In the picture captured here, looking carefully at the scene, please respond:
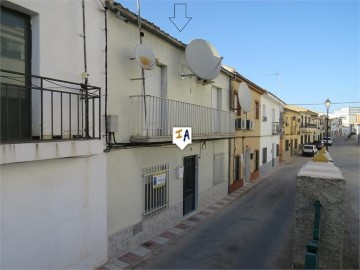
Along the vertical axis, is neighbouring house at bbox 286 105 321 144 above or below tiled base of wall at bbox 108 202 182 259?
above

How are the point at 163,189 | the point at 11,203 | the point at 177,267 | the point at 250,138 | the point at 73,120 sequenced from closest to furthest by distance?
the point at 11,203 < the point at 73,120 < the point at 177,267 < the point at 163,189 < the point at 250,138

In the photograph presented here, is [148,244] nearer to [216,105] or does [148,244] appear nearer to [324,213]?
[324,213]

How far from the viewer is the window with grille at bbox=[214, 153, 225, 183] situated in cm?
1332

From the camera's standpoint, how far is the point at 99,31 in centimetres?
654

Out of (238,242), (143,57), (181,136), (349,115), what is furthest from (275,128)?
(349,115)

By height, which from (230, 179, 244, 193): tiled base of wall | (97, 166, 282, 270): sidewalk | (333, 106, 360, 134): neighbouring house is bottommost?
(97, 166, 282, 270): sidewalk

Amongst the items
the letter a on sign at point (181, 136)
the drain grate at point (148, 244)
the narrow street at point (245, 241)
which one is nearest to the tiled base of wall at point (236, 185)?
the narrow street at point (245, 241)

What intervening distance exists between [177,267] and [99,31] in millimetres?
5588

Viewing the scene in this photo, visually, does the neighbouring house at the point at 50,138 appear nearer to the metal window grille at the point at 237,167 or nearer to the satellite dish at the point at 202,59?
the satellite dish at the point at 202,59

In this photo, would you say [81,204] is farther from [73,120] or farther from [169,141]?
[169,141]

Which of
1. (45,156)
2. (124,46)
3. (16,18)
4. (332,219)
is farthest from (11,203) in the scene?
(332,219)

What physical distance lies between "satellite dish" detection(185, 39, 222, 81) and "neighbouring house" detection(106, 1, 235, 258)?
44 cm

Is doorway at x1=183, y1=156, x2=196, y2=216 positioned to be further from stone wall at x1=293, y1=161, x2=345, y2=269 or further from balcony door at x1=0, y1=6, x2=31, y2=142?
balcony door at x1=0, y1=6, x2=31, y2=142

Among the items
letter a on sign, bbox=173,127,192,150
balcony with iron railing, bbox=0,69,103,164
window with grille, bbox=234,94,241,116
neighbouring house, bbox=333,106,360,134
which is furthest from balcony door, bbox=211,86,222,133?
neighbouring house, bbox=333,106,360,134
